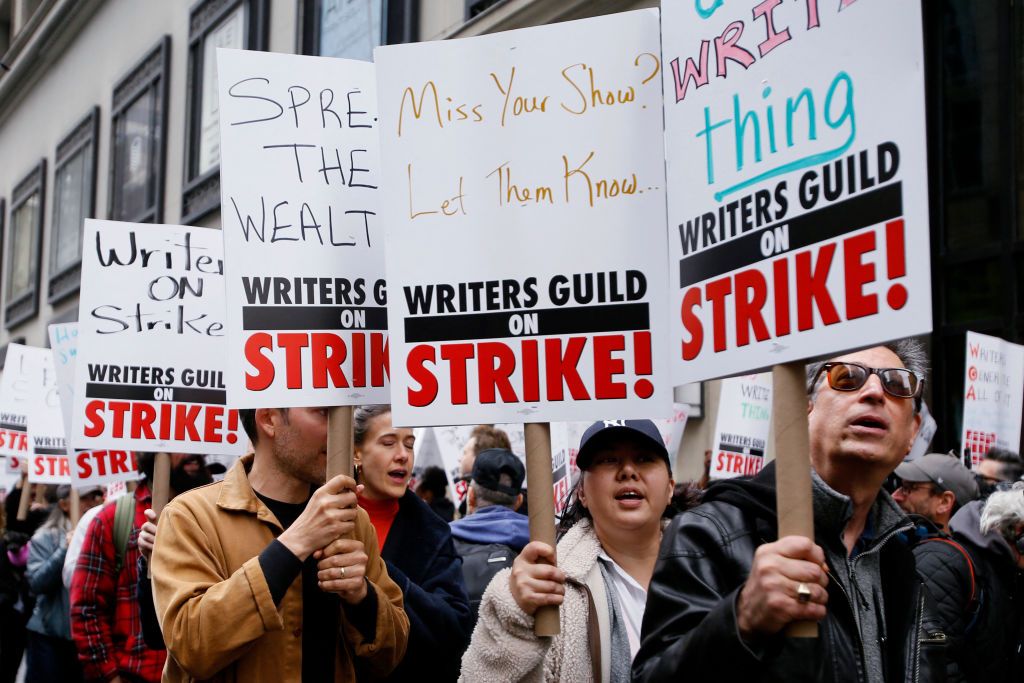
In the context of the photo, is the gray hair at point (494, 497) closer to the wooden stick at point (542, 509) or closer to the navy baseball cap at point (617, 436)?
the navy baseball cap at point (617, 436)

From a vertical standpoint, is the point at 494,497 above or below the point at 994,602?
above

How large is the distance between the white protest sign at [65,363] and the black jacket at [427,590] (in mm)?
4007

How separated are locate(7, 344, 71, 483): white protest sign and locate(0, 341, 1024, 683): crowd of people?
15.2ft

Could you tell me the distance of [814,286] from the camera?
2418 millimetres

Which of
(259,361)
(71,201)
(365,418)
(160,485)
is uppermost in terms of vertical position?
(71,201)

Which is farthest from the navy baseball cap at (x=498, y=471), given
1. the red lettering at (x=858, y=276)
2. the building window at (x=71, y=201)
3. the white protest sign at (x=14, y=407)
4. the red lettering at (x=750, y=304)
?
the building window at (x=71, y=201)

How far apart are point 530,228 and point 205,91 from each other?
18021 mm

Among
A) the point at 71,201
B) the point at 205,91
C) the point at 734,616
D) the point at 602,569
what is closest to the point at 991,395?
the point at 602,569

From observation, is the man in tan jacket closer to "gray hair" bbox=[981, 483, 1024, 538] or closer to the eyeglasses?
the eyeglasses

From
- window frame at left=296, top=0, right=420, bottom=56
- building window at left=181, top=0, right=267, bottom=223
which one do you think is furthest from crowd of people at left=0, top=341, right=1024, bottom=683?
building window at left=181, top=0, right=267, bottom=223

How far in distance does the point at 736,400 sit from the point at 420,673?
478 centimetres

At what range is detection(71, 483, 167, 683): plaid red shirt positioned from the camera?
19.5 ft

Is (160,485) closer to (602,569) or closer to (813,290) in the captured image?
(602,569)

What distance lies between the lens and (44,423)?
9.52 metres
